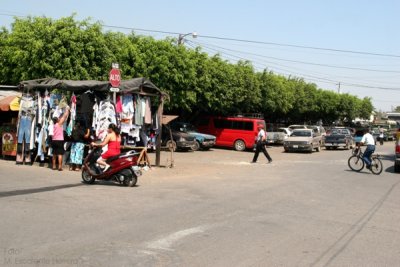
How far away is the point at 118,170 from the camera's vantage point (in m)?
12.3

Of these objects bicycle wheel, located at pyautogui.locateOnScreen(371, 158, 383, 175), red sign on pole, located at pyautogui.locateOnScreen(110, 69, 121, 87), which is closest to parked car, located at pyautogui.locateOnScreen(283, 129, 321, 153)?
bicycle wheel, located at pyautogui.locateOnScreen(371, 158, 383, 175)

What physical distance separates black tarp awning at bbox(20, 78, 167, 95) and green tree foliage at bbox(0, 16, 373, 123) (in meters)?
4.43

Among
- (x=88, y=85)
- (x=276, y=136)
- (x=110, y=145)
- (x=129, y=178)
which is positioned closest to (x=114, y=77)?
(x=88, y=85)

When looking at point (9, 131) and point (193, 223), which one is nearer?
point (193, 223)

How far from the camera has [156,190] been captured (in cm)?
1198

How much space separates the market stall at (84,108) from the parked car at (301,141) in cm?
1722

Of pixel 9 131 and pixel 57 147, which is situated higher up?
pixel 9 131

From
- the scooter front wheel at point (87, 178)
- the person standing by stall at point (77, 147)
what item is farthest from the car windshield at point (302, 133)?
the scooter front wheel at point (87, 178)

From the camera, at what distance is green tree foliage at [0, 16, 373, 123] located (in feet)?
68.7

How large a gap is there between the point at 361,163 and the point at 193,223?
1318 centimetres

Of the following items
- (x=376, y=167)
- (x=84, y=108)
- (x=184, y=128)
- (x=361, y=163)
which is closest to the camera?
(x=84, y=108)

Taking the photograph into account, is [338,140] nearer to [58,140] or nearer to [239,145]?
[239,145]

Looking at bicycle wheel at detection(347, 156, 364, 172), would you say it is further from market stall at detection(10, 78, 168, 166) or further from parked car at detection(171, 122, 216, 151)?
parked car at detection(171, 122, 216, 151)

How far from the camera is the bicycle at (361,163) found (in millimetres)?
18617
